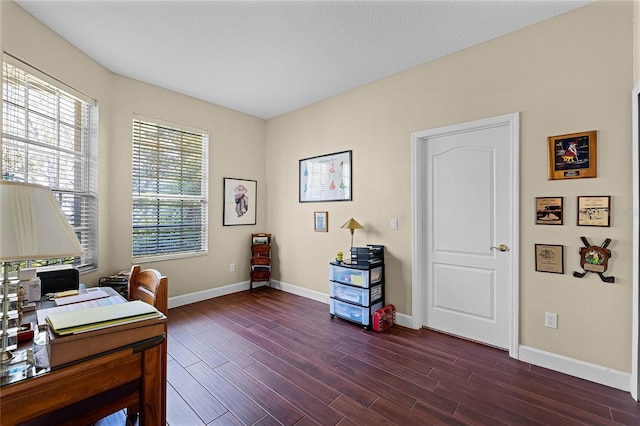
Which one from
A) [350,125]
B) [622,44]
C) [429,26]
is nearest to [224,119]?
[350,125]

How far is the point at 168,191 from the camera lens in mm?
3832

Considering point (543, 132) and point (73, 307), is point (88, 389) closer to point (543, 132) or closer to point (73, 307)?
point (73, 307)

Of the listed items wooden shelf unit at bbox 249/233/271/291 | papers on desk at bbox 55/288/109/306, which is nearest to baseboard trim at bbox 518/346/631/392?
papers on desk at bbox 55/288/109/306

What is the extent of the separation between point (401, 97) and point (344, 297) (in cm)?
233

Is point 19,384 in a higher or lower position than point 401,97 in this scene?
lower

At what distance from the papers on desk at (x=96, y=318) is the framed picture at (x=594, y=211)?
285cm

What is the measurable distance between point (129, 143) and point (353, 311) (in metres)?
3.25

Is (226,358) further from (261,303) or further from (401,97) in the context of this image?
(401,97)

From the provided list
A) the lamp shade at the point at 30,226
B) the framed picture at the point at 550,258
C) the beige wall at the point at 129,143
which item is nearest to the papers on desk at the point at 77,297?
the lamp shade at the point at 30,226

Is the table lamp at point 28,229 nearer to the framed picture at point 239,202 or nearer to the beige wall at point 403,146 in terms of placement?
the beige wall at point 403,146

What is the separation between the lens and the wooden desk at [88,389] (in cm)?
83

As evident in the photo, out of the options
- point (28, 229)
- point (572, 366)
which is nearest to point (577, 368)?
point (572, 366)

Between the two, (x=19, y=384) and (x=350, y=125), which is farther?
(x=350, y=125)

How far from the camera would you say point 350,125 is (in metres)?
3.71
